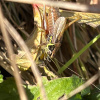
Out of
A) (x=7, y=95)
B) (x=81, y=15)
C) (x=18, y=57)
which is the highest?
(x=81, y=15)

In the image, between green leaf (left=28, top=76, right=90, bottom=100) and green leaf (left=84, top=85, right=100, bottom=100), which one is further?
green leaf (left=84, top=85, right=100, bottom=100)

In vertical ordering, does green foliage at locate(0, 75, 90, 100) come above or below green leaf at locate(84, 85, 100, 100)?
above

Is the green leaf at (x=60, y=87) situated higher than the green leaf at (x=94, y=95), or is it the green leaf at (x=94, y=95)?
the green leaf at (x=60, y=87)

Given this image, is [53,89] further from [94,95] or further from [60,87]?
[94,95]

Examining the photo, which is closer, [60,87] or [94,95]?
[60,87]

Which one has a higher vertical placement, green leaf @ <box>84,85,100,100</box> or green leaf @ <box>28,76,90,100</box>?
green leaf @ <box>28,76,90,100</box>

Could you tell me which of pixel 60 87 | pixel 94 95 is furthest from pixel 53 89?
pixel 94 95

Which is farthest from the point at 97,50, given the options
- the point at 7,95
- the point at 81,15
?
the point at 7,95

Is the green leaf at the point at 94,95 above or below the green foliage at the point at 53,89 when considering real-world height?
below

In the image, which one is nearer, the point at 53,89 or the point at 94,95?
the point at 53,89

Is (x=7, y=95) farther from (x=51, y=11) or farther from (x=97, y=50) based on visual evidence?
(x=97, y=50)

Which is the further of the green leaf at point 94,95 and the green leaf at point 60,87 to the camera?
the green leaf at point 94,95
